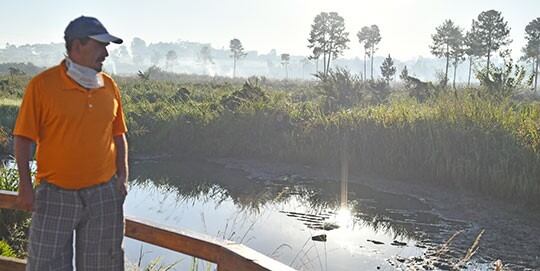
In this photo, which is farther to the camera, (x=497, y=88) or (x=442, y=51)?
(x=442, y=51)

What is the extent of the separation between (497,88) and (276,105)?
5418 millimetres

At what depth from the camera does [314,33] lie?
59688 mm

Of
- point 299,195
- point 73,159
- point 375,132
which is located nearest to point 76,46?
point 73,159

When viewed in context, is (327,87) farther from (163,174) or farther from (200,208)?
(200,208)

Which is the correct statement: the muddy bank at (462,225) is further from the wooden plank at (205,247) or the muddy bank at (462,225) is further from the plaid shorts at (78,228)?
the plaid shorts at (78,228)

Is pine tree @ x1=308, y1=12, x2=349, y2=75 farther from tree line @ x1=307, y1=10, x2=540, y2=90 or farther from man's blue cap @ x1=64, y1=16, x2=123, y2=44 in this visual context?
man's blue cap @ x1=64, y1=16, x2=123, y2=44

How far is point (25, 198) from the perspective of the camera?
207cm

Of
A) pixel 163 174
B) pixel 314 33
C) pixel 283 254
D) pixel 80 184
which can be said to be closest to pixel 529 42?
pixel 314 33

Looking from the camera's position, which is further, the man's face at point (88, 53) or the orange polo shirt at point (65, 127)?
the man's face at point (88, 53)

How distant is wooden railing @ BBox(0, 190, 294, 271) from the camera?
1705mm

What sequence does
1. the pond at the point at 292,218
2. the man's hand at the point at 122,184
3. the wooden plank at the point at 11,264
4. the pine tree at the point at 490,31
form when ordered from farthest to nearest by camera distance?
the pine tree at the point at 490,31, the pond at the point at 292,218, the wooden plank at the point at 11,264, the man's hand at the point at 122,184

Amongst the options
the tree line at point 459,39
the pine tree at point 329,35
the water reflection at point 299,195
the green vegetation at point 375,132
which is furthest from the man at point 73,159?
the pine tree at point 329,35

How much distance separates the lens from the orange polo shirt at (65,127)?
6.54ft

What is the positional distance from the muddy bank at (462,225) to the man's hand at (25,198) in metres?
3.95
